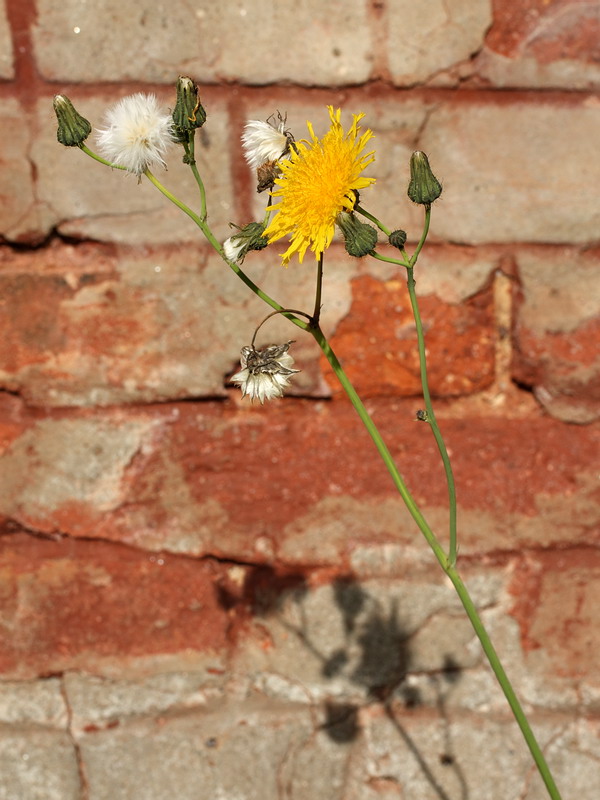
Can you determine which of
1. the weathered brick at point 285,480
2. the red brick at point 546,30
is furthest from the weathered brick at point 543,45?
the weathered brick at point 285,480

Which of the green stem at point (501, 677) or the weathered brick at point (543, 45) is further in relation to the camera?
the weathered brick at point (543, 45)

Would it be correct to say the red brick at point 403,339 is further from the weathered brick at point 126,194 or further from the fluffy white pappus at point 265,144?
the fluffy white pappus at point 265,144

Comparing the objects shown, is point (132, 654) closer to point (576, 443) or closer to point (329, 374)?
point (329, 374)

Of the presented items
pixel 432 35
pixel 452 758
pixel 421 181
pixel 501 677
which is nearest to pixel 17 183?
pixel 432 35

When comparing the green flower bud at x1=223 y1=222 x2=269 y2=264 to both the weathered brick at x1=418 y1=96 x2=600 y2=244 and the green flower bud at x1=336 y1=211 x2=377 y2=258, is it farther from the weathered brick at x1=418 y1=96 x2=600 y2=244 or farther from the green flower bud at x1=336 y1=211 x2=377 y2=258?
the weathered brick at x1=418 y1=96 x2=600 y2=244

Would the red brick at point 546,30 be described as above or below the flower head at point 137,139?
above

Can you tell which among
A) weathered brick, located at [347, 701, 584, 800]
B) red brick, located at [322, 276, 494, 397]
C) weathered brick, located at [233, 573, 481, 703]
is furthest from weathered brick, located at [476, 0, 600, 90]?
weathered brick, located at [347, 701, 584, 800]

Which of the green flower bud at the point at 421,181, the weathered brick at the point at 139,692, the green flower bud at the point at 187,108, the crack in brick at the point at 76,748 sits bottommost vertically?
the crack in brick at the point at 76,748
